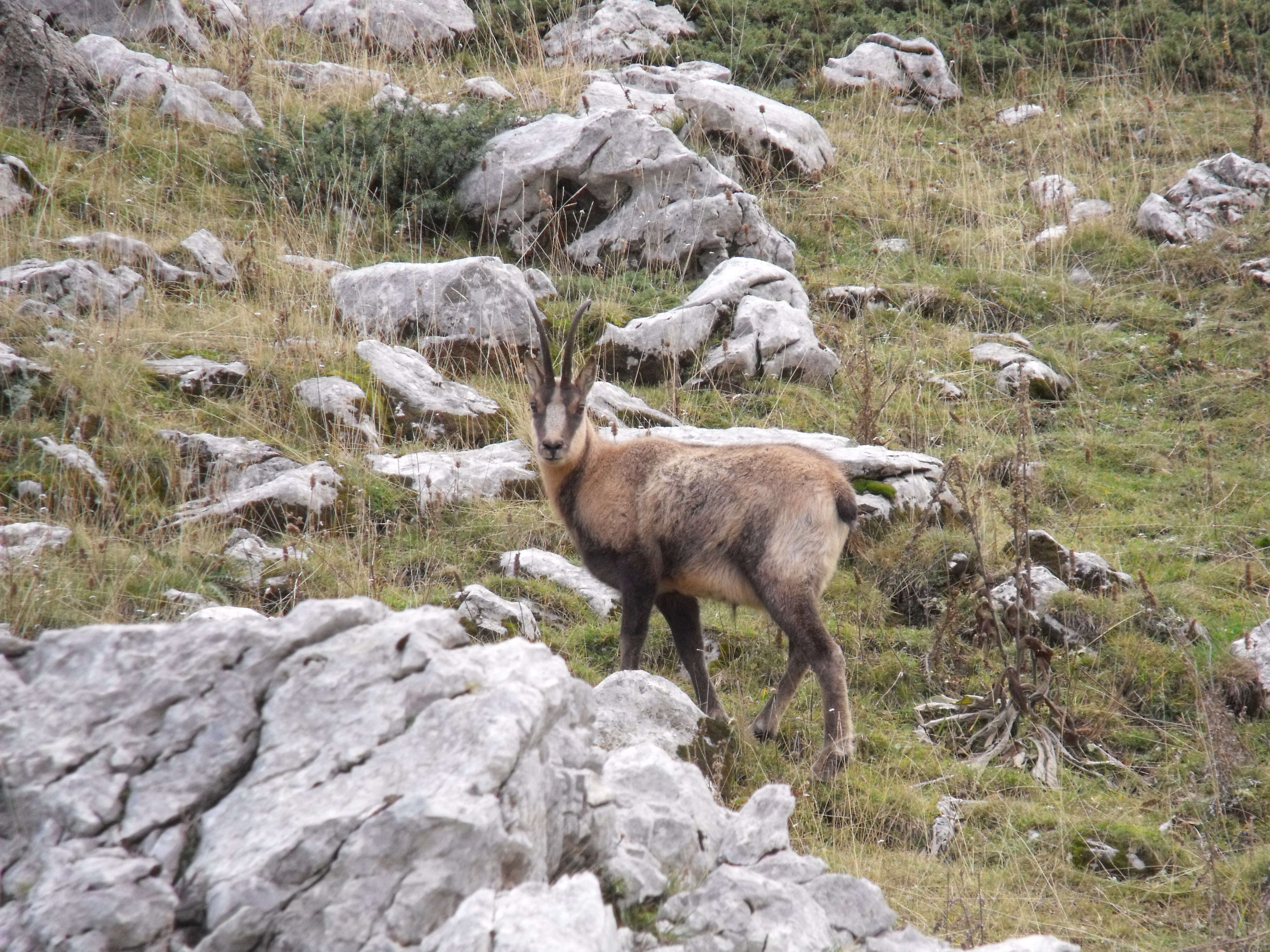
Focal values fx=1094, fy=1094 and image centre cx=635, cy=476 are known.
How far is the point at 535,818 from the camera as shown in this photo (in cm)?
299

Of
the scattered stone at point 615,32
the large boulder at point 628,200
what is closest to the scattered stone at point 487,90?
the scattered stone at point 615,32

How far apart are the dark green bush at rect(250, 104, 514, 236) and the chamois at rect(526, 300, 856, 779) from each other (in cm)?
520

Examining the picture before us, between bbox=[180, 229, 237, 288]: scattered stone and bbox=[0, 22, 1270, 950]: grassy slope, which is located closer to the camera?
bbox=[0, 22, 1270, 950]: grassy slope

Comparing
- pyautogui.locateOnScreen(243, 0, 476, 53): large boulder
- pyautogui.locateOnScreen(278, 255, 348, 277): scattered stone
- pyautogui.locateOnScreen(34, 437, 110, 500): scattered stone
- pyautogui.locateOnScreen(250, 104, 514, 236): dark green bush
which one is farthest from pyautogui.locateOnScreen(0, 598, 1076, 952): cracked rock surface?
pyautogui.locateOnScreen(243, 0, 476, 53): large boulder

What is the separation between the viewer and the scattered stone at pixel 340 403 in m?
8.04

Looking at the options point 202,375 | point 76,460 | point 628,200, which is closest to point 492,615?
point 76,460

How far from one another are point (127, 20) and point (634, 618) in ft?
37.2

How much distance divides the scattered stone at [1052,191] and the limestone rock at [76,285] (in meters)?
9.36

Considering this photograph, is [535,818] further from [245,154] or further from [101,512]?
[245,154]

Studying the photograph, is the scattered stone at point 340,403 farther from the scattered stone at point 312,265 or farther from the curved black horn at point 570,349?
→ the curved black horn at point 570,349

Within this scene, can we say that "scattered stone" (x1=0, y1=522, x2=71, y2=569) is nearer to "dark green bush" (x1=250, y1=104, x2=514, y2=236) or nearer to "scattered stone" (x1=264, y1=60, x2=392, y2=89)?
"dark green bush" (x1=250, y1=104, x2=514, y2=236)

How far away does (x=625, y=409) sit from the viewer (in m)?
8.66

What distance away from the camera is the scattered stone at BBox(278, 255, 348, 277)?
32.4ft

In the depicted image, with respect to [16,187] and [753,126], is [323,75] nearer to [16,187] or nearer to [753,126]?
[16,187]
